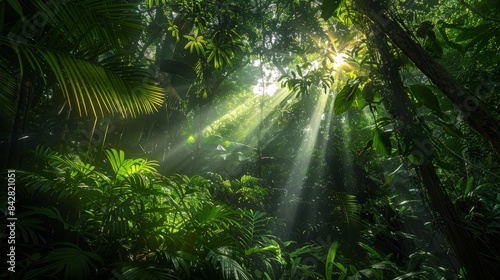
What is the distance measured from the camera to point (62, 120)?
4621 millimetres

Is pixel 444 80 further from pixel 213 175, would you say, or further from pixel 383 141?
pixel 213 175

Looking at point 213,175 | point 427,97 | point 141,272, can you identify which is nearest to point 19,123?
point 141,272

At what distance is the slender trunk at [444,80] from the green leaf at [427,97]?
0.21 metres

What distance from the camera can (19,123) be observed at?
2855mm

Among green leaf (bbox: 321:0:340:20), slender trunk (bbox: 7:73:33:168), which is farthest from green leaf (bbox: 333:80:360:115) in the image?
slender trunk (bbox: 7:73:33:168)

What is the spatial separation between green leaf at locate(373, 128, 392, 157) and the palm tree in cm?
155

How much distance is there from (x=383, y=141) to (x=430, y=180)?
0.31m

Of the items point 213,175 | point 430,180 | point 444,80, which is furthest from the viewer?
point 213,175

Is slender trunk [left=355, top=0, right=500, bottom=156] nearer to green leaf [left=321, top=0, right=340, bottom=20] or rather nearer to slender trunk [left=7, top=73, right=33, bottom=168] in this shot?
green leaf [left=321, top=0, right=340, bottom=20]

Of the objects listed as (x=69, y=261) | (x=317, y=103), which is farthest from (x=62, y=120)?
(x=317, y=103)

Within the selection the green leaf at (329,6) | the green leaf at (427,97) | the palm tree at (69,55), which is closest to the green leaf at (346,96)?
the green leaf at (427,97)

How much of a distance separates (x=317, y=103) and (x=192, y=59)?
3606 millimetres

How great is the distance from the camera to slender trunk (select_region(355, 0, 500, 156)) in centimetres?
112

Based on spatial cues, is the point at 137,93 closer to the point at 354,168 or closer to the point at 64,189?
the point at 64,189
